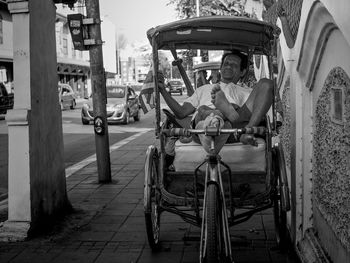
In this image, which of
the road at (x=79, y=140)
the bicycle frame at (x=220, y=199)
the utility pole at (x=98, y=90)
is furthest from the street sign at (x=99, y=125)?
the bicycle frame at (x=220, y=199)

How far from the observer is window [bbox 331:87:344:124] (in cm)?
367

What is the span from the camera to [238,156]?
15.6 ft

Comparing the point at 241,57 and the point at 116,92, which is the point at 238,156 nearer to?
the point at 241,57

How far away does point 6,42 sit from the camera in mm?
37438

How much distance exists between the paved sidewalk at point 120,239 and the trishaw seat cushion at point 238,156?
0.71m

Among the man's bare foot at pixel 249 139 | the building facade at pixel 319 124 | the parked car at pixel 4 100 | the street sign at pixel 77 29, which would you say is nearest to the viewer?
the building facade at pixel 319 124

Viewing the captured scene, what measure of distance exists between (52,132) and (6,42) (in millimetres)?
33345

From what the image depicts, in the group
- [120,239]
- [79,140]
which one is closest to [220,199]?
[120,239]

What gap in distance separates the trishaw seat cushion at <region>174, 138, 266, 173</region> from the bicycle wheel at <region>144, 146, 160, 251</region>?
1.18 feet

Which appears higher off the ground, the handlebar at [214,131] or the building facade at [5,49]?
the building facade at [5,49]

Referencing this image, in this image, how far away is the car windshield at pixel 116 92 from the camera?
23672 millimetres

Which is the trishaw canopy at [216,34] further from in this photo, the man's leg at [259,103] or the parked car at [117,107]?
the parked car at [117,107]

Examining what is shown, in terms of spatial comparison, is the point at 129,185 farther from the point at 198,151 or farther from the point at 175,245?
the point at 198,151

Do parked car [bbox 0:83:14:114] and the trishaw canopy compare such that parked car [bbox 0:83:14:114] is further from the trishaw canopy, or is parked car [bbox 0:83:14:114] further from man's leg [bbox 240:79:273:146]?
man's leg [bbox 240:79:273:146]
